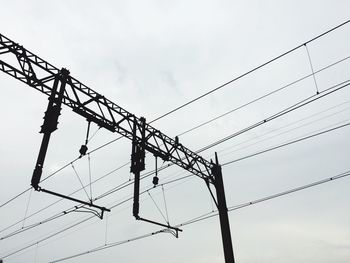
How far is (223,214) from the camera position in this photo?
13836mm

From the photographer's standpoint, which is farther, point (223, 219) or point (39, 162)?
point (223, 219)

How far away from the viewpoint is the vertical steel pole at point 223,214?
12875mm

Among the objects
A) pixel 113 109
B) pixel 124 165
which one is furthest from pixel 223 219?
pixel 113 109

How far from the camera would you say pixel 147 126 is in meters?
13.3

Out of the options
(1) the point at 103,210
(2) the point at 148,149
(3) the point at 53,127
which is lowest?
(1) the point at 103,210

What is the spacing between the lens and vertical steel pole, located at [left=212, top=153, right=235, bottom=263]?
507 inches

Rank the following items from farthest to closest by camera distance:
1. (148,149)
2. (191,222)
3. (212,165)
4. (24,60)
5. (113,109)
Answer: (212,165)
(191,222)
(148,149)
(113,109)
(24,60)

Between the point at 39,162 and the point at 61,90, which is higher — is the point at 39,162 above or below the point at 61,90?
below

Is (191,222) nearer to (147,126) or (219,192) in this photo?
(219,192)

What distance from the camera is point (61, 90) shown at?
10367 mm

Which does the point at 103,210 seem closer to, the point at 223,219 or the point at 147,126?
the point at 147,126

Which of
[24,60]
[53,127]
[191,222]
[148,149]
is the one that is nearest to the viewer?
[53,127]

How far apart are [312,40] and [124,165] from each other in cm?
1036

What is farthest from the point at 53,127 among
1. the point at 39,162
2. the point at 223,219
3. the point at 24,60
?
the point at 223,219
